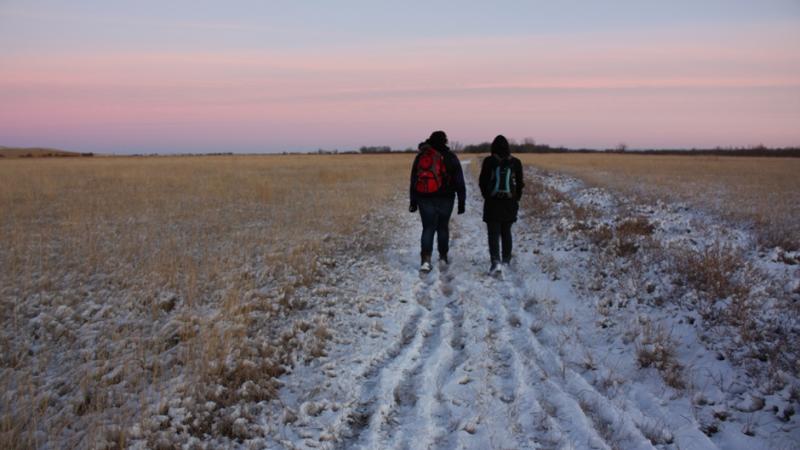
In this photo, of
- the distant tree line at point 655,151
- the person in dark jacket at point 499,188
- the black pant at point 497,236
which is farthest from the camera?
the distant tree line at point 655,151

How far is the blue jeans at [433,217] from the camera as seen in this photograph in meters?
8.71

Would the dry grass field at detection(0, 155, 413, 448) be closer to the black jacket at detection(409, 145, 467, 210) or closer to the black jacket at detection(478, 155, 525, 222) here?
the black jacket at detection(409, 145, 467, 210)

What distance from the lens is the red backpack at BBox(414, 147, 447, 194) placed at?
8430 mm

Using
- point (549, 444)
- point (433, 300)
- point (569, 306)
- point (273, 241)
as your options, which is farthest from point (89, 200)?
point (549, 444)

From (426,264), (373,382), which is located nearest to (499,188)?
(426,264)

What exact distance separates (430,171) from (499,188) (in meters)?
1.29

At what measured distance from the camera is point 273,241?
11438 millimetres

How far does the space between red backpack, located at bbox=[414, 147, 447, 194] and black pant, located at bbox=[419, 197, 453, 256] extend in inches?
10.1

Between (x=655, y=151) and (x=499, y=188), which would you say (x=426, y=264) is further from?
(x=655, y=151)

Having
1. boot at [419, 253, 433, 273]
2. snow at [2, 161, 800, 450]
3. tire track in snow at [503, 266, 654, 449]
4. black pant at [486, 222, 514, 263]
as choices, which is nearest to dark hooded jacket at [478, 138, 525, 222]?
black pant at [486, 222, 514, 263]

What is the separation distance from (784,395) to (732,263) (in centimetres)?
321

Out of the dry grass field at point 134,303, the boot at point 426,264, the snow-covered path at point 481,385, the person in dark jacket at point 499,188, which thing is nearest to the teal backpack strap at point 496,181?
the person in dark jacket at point 499,188

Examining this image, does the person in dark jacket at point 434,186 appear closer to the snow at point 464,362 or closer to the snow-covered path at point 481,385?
the snow at point 464,362

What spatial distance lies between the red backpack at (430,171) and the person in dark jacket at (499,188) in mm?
765
